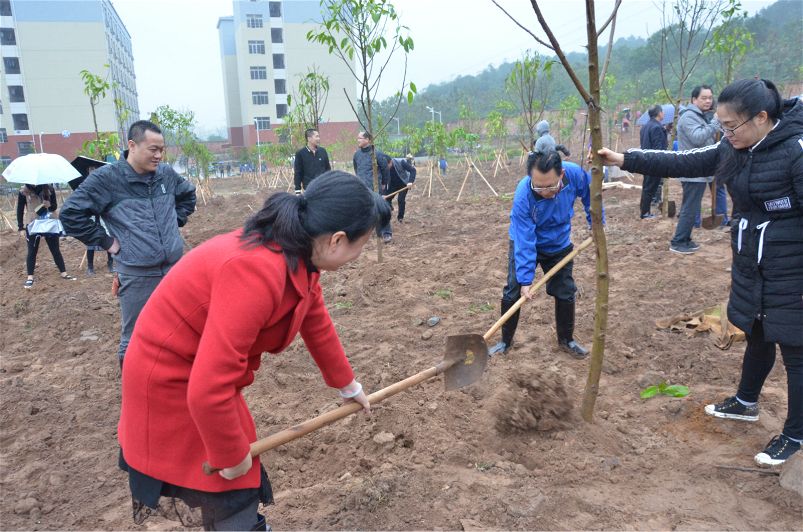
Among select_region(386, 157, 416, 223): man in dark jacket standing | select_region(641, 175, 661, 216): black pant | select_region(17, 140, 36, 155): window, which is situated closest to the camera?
select_region(641, 175, 661, 216): black pant

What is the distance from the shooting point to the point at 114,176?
3414 mm

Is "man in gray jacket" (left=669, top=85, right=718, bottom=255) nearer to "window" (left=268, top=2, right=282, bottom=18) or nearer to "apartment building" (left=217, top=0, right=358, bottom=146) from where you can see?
"apartment building" (left=217, top=0, right=358, bottom=146)

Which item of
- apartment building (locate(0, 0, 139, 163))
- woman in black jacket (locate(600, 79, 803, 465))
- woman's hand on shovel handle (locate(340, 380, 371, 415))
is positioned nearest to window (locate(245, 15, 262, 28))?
apartment building (locate(0, 0, 139, 163))

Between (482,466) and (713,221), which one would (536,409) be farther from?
(713,221)

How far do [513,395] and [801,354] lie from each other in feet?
4.70

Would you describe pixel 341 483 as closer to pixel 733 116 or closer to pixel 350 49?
pixel 733 116

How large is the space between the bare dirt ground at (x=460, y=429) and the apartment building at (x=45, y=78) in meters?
41.0

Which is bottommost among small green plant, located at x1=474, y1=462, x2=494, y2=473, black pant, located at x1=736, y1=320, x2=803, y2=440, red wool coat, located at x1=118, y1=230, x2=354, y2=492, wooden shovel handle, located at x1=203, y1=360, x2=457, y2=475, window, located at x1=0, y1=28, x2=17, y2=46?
small green plant, located at x1=474, y1=462, x2=494, y2=473

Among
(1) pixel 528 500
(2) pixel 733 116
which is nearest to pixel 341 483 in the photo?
(1) pixel 528 500

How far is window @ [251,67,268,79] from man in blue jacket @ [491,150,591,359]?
5211cm

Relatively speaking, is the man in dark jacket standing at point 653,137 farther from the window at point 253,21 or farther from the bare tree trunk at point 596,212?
the window at point 253,21

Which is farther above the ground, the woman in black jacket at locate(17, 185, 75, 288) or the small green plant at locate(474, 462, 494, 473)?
the woman in black jacket at locate(17, 185, 75, 288)

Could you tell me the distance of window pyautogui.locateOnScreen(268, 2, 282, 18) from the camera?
167 ft

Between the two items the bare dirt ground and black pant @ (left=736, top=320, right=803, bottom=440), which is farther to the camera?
black pant @ (left=736, top=320, right=803, bottom=440)
